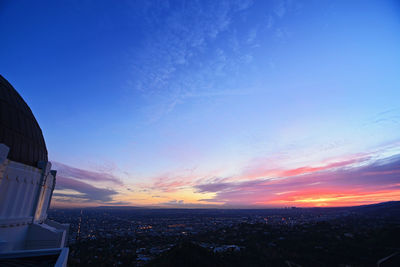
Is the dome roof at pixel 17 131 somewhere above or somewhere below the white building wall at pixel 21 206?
above

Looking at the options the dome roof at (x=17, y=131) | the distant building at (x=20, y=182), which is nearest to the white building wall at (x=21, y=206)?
the distant building at (x=20, y=182)

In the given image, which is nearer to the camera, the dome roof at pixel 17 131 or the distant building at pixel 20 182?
the distant building at pixel 20 182

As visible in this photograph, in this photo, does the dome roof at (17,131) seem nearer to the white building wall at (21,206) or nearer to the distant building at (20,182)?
the distant building at (20,182)

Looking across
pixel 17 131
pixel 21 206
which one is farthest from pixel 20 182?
pixel 17 131

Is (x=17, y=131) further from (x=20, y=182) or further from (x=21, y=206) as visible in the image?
(x=21, y=206)

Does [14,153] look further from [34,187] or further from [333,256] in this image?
[333,256]

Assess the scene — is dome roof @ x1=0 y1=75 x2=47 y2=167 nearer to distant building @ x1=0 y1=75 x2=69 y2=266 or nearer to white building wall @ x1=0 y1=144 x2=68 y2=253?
distant building @ x1=0 y1=75 x2=69 y2=266

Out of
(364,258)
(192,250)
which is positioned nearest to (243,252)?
(192,250)
